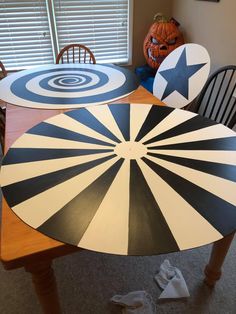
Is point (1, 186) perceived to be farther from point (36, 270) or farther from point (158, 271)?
point (158, 271)

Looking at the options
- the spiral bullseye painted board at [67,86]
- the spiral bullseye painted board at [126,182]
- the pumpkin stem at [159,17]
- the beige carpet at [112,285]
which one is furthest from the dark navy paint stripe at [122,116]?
the pumpkin stem at [159,17]

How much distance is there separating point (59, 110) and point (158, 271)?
1.04m

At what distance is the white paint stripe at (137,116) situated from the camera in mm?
1114

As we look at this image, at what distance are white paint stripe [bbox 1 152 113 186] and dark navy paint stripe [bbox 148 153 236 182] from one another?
10.6 inches

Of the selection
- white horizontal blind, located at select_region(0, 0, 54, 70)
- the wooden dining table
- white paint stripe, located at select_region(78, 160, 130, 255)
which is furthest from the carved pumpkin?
the wooden dining table

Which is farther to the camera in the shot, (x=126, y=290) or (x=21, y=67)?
(x=21, y=67)

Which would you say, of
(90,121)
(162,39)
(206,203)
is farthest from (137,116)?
(162,39)

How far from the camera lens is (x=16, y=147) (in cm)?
100

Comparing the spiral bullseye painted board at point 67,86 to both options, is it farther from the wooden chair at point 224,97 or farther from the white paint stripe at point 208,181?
the white paint stripe at point 208,181

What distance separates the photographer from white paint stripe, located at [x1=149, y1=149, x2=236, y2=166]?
0.91m

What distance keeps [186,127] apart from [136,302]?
868 millimetres

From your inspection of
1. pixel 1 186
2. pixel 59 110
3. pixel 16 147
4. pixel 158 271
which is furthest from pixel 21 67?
pixel 158 271

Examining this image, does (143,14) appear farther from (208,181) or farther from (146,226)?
(146,226)

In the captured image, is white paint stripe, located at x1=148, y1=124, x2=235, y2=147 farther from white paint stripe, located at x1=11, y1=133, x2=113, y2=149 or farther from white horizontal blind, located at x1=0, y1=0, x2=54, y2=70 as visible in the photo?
white horizontal blind, located at x1=0, y1=0, x2=54, y2=70
